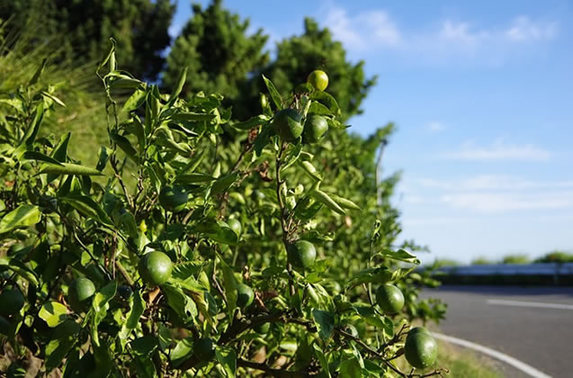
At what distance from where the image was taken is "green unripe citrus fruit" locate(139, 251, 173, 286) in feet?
3.54

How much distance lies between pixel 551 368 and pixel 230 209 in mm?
4663

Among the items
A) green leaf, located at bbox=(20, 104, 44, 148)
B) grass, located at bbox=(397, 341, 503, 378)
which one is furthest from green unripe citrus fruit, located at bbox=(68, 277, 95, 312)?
grass, located at bbox=(397, 341, 503, 378)

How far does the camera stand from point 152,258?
109cm

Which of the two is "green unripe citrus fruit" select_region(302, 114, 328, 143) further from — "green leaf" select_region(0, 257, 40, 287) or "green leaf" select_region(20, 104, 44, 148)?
"green leaf" select_region(0, 257, 40, 287)

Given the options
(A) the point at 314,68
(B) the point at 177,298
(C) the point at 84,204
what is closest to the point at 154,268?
(B) the point at 177,298

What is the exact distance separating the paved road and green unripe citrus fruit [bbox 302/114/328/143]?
17.0 ft

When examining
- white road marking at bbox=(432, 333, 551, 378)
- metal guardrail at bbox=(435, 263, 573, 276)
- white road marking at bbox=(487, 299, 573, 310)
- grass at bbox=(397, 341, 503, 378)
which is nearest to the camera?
grass at bbox=(397, 341, 503, 378)

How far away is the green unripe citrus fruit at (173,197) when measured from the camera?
1229 mm

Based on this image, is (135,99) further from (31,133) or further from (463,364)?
(463,364)

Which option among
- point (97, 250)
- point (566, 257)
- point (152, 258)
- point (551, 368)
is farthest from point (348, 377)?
point (566, 257)

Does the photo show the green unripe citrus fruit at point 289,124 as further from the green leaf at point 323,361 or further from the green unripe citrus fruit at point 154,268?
the green leaf at point 323,361

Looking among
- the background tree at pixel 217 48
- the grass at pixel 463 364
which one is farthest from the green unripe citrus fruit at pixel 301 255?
the background tree at pixel 217 48

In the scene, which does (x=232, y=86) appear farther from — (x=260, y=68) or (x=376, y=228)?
(x=376, y=228)

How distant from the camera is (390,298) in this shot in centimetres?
129
